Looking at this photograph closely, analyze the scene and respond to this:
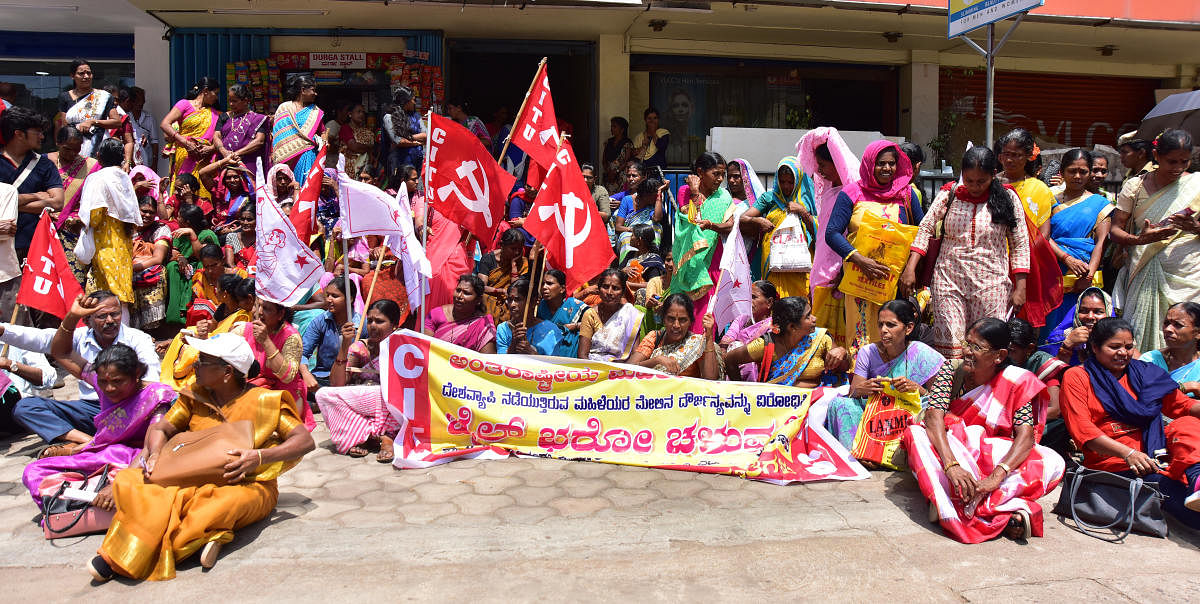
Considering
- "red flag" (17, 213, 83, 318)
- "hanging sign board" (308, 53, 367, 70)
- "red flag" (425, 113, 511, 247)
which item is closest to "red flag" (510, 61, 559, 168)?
"red flag" (425, 113, 511, 247)

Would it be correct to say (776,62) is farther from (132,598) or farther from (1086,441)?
(132,598)

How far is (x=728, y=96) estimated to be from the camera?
11.4 m

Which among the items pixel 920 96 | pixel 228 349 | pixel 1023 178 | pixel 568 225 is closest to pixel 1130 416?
pixel 1023 178

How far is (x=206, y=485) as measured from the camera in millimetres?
3652

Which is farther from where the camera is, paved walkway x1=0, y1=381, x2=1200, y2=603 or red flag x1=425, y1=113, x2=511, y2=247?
red flag x1=425, y1=113, x2=511, y2=247

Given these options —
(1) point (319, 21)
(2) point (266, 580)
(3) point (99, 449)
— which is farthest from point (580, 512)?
(1) point (319, 21)

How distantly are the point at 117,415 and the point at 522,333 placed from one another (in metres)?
2.34

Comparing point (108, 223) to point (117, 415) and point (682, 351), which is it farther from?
point (682, 351)

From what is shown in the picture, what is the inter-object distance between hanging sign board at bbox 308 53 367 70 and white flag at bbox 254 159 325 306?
4.80 meters

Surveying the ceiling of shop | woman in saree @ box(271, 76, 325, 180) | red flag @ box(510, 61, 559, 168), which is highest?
the ceiling of shop

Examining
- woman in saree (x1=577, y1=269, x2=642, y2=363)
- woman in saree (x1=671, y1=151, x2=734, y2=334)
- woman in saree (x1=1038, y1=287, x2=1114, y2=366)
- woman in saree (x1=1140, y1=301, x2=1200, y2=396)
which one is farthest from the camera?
Answer: woman in saree (x1=671, y1=151, x2=734, y2=334)

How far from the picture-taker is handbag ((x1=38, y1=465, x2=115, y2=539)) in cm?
381

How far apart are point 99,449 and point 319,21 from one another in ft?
22.4

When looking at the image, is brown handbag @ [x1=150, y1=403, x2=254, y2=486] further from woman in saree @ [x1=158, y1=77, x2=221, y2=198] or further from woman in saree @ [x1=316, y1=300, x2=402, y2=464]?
woman in saree @ [x1=158, y1=77, x2=221, y2=198]
